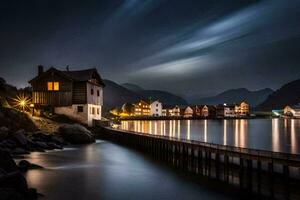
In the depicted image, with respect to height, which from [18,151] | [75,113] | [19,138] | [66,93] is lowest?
[18,151]

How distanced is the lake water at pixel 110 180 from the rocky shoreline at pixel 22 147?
5.49 ft

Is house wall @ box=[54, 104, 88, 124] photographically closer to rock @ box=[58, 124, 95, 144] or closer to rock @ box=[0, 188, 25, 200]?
rock @ box=[58, 124, 95, 144]

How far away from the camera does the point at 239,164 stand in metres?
28.9

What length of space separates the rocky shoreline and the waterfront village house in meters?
12.2

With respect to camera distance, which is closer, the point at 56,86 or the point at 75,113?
the point at 75,113

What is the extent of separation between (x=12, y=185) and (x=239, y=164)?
19.3m

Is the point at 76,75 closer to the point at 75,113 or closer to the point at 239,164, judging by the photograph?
the point at 75,113

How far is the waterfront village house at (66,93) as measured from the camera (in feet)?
220

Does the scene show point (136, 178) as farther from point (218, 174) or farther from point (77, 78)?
point (77, 78)

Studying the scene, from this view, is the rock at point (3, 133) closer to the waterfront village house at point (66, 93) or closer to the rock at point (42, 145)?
the rock at point (42, 145)

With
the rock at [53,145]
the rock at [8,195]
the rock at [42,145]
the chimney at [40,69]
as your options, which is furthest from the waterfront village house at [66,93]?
the rock at [8,195]

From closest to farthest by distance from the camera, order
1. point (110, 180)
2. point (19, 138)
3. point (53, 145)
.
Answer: point (110, 180) < point (19, 138) < point (53, 145)

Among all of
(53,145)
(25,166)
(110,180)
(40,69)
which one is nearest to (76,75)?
(40,69)

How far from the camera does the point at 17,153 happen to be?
122 ft
